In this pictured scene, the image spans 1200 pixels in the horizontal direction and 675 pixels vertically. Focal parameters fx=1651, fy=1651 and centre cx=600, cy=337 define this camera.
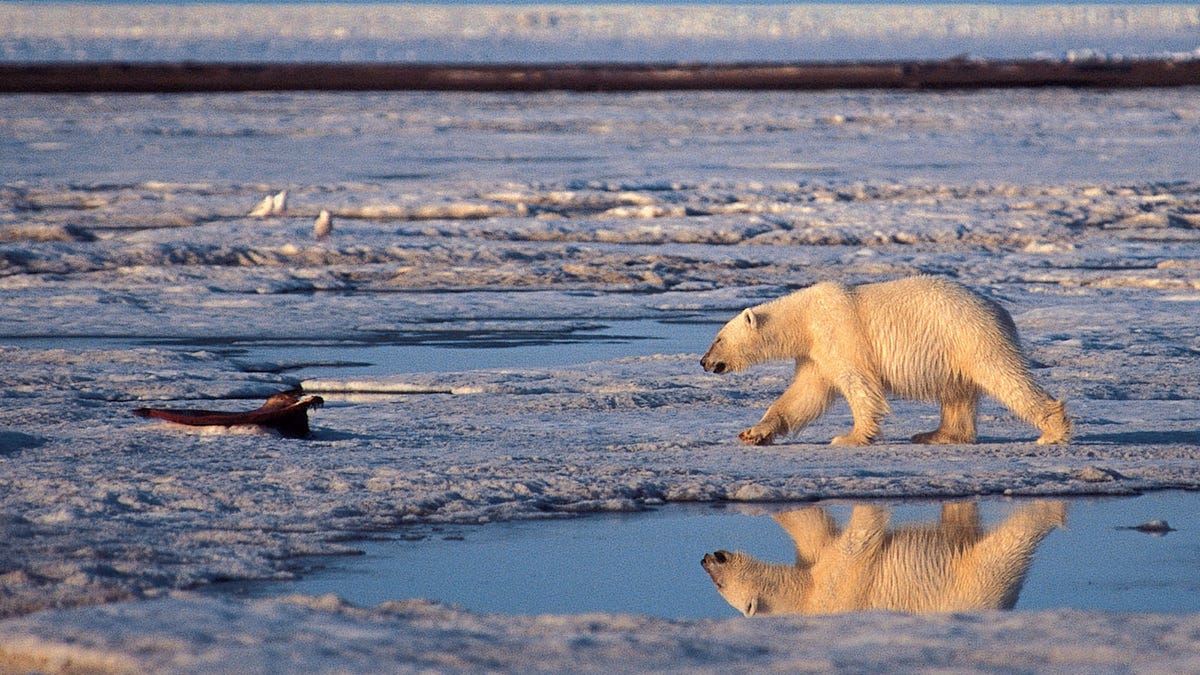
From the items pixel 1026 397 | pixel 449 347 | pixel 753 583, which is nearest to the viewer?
pixel 753 583

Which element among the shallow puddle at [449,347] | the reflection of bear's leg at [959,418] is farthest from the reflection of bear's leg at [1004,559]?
the shallow puddle at [449,347]

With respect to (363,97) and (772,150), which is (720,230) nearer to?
(772,150)

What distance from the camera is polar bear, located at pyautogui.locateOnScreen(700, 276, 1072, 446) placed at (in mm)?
6258

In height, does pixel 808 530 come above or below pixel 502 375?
above

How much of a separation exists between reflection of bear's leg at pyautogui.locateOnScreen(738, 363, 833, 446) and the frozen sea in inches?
4.2

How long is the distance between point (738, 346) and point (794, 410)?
44 cm

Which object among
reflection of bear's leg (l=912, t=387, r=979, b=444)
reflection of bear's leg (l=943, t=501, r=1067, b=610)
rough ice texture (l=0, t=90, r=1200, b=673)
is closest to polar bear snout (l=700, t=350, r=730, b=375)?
rough ice texture (l=0, t=90, r=1200, b=673)

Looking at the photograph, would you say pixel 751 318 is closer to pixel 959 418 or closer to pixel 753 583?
pixel 959 418

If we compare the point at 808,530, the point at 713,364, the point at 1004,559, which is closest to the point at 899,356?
the point at 713,364

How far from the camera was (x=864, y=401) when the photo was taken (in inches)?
Result: 249

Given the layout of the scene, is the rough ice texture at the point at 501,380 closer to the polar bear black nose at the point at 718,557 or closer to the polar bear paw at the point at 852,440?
the polar bear paw at the point at 852,440

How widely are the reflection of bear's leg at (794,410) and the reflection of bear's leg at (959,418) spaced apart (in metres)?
0.45

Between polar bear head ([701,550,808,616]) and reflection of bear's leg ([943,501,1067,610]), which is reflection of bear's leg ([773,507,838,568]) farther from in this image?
reflection of bear's leg ([943,501,1067,610])

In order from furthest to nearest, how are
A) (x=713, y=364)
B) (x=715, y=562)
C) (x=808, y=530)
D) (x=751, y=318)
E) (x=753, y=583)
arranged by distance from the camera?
(x=713, y=364) < (x=751, y=318) < (x=808, y=530) < (x=715, y=562) < (x=753, y=583)
